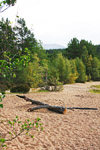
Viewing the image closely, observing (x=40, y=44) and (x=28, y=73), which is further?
(x=40, y=44)

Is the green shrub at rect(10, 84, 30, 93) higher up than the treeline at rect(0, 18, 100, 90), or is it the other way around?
the treeline at rect(0, 18, 100, 90)

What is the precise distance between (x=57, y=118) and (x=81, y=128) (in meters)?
1.08

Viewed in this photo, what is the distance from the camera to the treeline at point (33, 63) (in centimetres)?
198

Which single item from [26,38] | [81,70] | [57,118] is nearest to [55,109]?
[57,118]

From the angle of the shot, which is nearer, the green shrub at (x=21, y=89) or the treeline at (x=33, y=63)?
the treeline at (x=33, y=63)

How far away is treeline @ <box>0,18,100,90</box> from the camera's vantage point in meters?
1.98

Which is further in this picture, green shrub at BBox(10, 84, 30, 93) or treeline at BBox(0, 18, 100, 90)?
green shrub at BBox(10, 84, 30, 93)

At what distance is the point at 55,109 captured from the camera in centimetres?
709

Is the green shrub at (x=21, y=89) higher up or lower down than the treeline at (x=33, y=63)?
lower down

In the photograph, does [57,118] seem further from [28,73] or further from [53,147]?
[28,73]

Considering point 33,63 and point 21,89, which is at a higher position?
point 33,63

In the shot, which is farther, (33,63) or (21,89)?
(33,63)

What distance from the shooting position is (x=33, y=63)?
798 inches

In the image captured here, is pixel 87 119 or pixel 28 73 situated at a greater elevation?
pixel 28 73
